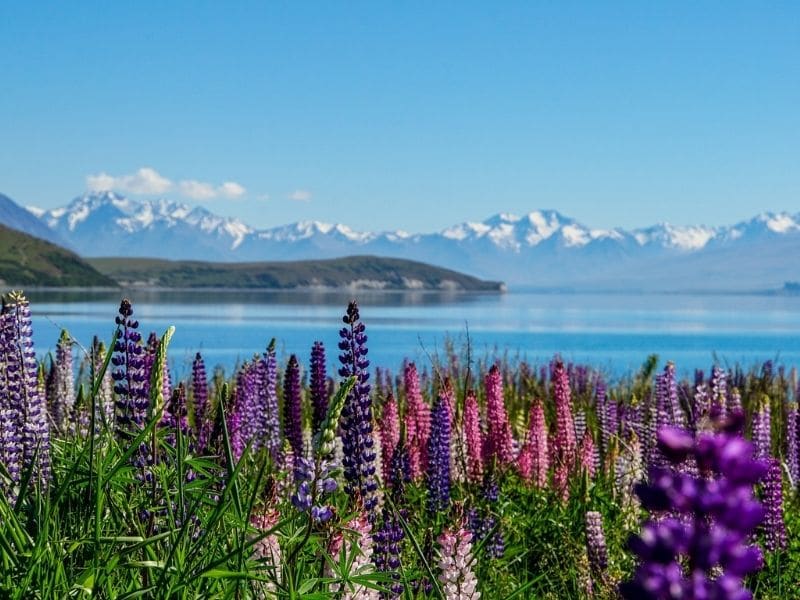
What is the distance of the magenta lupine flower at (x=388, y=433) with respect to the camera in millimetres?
9745

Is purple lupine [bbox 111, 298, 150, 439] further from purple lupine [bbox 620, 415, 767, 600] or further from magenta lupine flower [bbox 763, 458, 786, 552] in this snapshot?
magenta lupine flower [bbox 763, 458, 786, 552]

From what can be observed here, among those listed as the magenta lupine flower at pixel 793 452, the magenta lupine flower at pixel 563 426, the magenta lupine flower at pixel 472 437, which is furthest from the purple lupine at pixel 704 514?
the magenta lupine flower at pixel 793 452

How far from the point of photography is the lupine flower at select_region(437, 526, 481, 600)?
199 inches

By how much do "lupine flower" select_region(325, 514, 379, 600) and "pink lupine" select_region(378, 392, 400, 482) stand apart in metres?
3.98

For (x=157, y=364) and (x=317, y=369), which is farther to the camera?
(x=317, y=369)

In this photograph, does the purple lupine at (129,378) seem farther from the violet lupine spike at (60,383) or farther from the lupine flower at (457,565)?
the violet lupine spike at (60,383)

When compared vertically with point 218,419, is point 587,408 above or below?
below

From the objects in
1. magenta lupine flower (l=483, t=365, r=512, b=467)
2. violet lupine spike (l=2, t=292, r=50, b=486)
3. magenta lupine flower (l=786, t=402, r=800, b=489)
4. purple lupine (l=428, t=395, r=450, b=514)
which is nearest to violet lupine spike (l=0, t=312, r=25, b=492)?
violet lupine spike (l=2, t=292, r=50, b=486)

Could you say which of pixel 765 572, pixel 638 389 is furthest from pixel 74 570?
pixel 638 389

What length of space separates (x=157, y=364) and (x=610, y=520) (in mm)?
7102

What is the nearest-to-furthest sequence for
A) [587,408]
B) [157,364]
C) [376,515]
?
1. [157,364]
2. [376,515]
3. [587,408]

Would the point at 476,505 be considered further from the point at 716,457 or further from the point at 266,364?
the point at 716,457

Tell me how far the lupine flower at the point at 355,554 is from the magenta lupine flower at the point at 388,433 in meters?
3.92

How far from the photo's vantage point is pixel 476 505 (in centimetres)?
887
